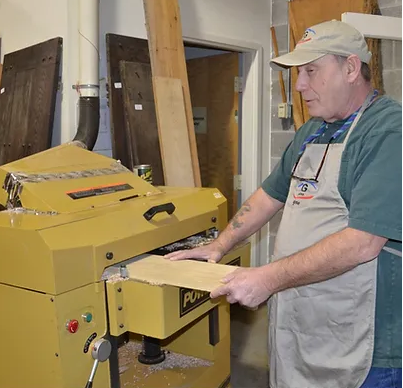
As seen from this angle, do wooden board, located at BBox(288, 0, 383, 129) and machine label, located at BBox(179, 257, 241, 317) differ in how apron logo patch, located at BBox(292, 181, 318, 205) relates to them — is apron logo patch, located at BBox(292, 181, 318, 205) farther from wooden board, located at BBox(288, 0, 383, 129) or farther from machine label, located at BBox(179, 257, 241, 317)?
wooden board, located at BBox(288, 0, 383, 129)

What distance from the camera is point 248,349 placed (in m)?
2.92

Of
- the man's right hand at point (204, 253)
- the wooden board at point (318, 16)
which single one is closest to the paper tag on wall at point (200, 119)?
the wooden board at point (318, 16)

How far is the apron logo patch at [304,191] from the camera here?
1330 mm

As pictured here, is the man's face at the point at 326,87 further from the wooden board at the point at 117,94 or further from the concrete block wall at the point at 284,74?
the concrete block wall at the point at 284,74

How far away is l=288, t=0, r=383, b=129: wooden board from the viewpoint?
9.77ft

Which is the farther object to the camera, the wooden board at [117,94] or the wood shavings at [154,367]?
the wooden board at [117,94]

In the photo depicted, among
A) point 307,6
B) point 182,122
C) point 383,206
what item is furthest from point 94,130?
point 307,6

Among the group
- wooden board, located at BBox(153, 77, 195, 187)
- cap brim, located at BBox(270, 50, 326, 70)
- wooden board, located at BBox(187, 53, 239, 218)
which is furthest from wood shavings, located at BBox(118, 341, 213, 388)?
wooden board, located at BBox(187, 53, 239, 218)

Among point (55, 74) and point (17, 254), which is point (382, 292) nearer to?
point (17, 254)

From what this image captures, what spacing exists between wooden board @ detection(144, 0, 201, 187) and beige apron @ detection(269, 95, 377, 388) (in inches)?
45.8

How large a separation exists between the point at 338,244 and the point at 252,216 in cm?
56

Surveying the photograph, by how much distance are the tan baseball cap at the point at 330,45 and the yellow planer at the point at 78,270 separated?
0.58 m

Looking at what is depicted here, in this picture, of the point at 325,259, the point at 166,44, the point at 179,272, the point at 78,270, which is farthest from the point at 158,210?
the point at 166,44

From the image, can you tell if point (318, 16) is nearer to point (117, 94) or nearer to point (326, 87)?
point (117, 94)
